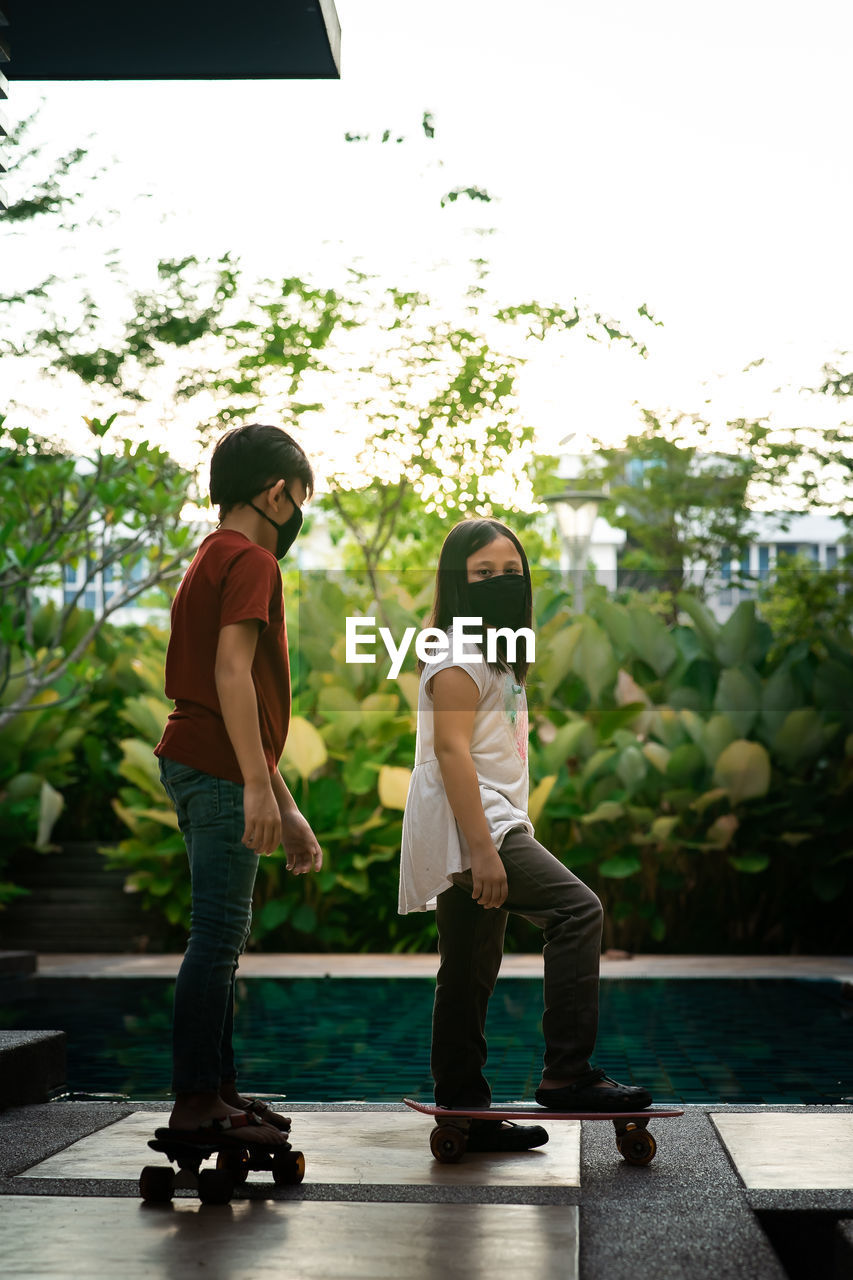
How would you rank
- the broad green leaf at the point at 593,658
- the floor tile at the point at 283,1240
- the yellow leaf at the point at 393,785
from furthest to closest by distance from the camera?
1. the broad green leaf at the point at 593,658
2. the yellow leaf at the point at 393,785
3. the floor tile at the point at 283,1240

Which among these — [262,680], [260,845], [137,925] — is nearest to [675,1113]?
[260,845]

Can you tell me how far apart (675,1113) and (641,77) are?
9.75m

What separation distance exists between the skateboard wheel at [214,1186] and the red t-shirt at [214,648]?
68cm

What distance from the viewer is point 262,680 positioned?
268 centimetres

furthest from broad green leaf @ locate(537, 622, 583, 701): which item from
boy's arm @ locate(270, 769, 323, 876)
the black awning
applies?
boy's arm @ locate(270, 769, 323, 876)

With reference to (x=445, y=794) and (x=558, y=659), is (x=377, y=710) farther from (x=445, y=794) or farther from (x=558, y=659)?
(x=445, y=794)

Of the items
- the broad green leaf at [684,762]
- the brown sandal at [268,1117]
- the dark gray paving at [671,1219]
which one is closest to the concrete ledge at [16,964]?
the broad green leaf at [684,762]

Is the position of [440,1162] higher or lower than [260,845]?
lower

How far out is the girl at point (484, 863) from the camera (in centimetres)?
273

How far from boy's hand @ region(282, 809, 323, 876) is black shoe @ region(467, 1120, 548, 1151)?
0.67 meters

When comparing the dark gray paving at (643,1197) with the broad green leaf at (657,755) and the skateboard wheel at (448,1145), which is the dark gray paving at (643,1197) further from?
the broad green leaf at (657,755)

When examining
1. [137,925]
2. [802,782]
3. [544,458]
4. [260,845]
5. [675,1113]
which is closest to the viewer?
[260,845]

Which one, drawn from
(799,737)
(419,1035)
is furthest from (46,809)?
(799,737)

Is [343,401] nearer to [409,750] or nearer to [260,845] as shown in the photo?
[409,750]
